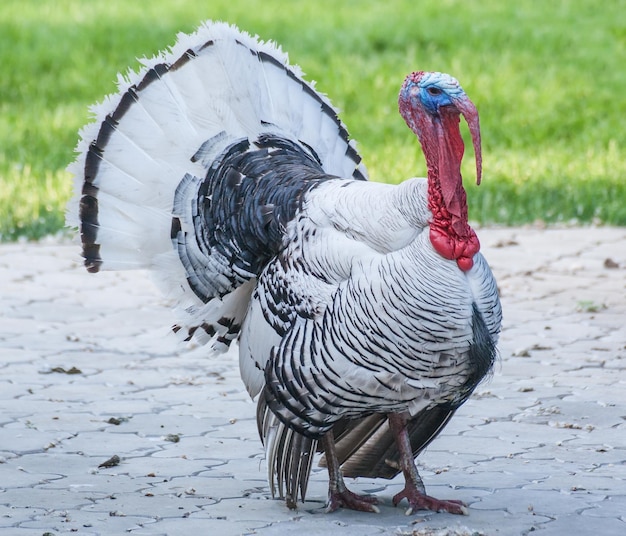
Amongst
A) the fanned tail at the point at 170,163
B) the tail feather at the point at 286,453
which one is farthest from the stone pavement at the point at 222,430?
the fanned tail at the point at 170,163

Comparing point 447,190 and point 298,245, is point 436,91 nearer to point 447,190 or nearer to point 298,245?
point 447,190

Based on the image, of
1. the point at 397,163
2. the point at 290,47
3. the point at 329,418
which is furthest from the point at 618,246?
the point at 290,47

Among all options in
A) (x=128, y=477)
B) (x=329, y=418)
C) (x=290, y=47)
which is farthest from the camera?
(x=290, y=47)

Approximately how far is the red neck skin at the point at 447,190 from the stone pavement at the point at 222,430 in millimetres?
1017

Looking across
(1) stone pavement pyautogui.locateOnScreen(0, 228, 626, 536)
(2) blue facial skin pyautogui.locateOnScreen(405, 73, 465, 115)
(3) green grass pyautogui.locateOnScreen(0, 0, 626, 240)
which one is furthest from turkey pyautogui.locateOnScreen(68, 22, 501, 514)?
(3) green grass pyautogui.locateOnScreen(0, 0, 626, 240)

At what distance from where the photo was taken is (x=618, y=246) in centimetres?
998

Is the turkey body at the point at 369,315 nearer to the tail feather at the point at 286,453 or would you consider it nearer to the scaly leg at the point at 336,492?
the tail feather at the point at 286,453

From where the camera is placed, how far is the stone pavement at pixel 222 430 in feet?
15.2

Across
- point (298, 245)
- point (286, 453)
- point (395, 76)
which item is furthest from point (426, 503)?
point (395, 76)

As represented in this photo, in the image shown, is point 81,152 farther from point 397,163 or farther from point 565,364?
point 397,163

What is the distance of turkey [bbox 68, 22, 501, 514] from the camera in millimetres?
4219

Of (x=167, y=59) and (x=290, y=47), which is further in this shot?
(x=290, y=47)

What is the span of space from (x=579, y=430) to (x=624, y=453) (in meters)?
0.37

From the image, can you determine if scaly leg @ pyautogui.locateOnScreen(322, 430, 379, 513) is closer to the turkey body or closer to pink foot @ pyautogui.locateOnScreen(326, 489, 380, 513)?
pink foot @ pyautogui.locateOnScreen(326, 489, 380, 513)
